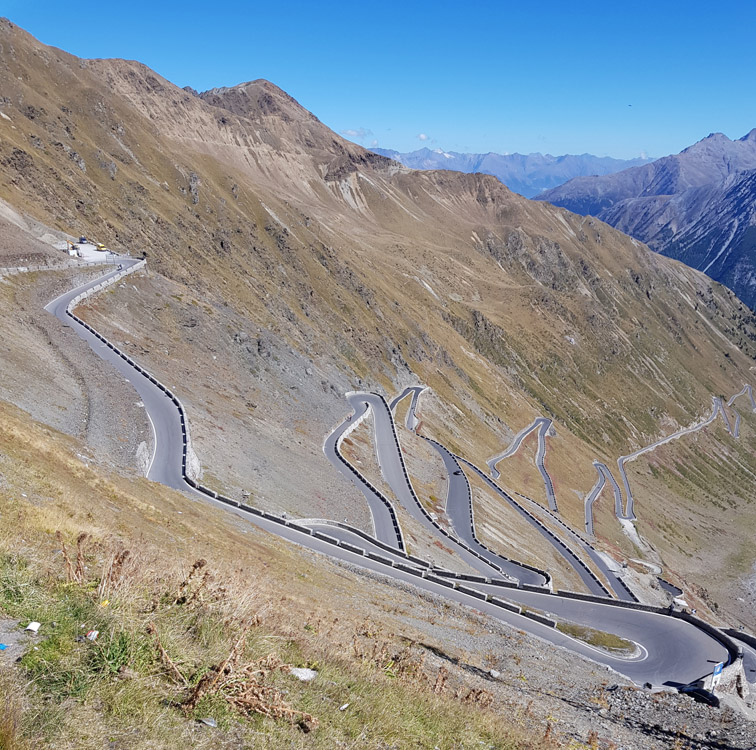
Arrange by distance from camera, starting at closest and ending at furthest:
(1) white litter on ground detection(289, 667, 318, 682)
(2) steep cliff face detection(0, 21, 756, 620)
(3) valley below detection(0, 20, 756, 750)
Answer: (3) valley below detection(0, 20, 756, 750) < (1) white litter on ground detection(289, 667, 318, 682) < (2) steep cliff face detection(0, 21, 756, 620)

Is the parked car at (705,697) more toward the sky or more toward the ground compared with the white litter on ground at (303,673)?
more toward the ground

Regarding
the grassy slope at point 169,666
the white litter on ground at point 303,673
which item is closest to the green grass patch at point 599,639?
the grassy slope at point 169,666

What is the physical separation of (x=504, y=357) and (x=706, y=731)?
164965 mm

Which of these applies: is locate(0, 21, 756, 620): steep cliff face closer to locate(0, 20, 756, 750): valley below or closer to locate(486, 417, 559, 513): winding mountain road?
locate(0, 20, 756, 750): valley below

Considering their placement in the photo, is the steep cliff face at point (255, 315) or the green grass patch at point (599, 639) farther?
the steep cliff face at point (255, 315)

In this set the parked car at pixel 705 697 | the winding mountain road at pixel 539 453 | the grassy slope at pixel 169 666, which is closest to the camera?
the grassy slope at pixel 169 666

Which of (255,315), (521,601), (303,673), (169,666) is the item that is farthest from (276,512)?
(255,315)

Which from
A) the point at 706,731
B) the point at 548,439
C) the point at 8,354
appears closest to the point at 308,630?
the point at 706,731

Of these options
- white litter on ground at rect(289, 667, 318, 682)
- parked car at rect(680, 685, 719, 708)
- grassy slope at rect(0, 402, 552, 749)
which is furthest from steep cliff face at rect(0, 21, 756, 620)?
white litter on ground at rect(289, 667, 318, 682)

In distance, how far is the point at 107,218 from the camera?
8862cm

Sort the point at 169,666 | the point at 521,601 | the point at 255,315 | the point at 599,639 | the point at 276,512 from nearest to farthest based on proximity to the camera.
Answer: the point at 169,666 → the point at 599,639 → the point at 521,601 → the point at 276,512 → the point at 255,315

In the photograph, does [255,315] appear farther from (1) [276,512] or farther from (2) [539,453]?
(2) [539,453]

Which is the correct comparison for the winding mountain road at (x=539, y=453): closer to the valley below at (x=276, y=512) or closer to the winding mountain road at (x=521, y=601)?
the valley below at (x=276, y=512)

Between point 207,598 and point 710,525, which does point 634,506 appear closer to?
point 710,525
